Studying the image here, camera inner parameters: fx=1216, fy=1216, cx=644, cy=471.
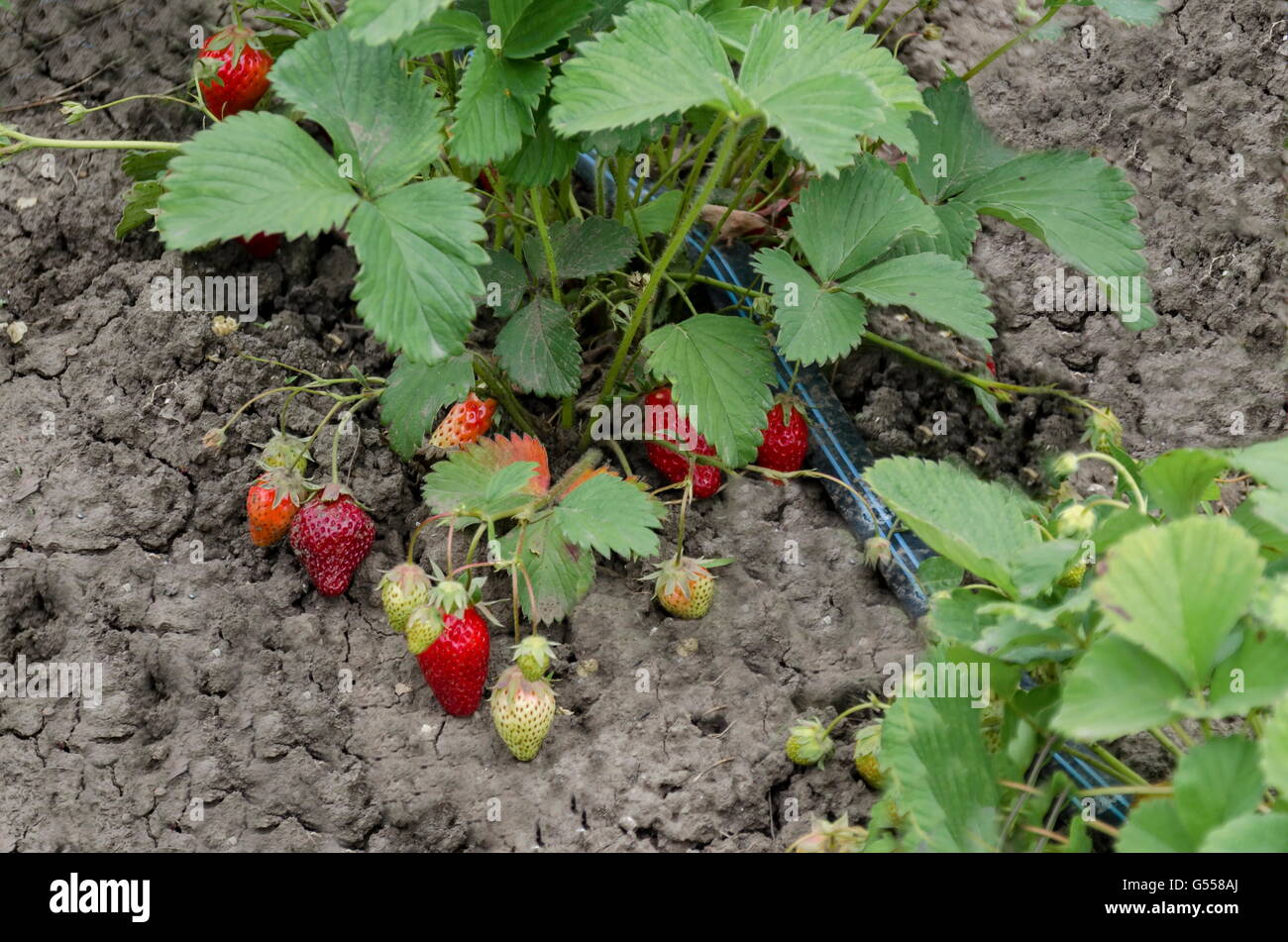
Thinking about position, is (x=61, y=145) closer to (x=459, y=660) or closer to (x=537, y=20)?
(x=537, y=20)

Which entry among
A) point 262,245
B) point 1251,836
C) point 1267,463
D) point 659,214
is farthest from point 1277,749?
point 262,245

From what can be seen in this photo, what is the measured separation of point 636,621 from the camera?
162cm

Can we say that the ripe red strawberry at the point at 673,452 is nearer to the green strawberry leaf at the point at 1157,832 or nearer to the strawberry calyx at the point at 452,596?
the strawberry calyx at the point at 452,596

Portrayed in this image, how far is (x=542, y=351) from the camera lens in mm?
1592

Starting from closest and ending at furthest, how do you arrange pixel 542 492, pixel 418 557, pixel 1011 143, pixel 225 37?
pixel 542 492 < pixel 418 557 < pixel 225 37 < pixel 1011 143

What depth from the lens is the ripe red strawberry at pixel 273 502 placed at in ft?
5.20

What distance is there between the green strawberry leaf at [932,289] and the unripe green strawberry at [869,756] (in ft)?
1.63

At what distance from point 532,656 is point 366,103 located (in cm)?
65

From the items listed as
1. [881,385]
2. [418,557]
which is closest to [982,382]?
[881,385]

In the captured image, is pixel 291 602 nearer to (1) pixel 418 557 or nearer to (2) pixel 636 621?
(1) pixel 418 557

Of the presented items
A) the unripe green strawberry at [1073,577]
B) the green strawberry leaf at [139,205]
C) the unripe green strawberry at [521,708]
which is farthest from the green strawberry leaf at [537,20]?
the unripe green strawberry at [1073,577]

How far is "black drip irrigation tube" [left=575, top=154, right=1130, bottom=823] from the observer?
5.48 feet

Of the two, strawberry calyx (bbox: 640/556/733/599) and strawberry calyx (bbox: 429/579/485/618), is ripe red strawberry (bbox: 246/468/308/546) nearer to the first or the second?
strawberry calyx (bbox: 429/579/485/618)

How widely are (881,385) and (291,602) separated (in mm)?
932
